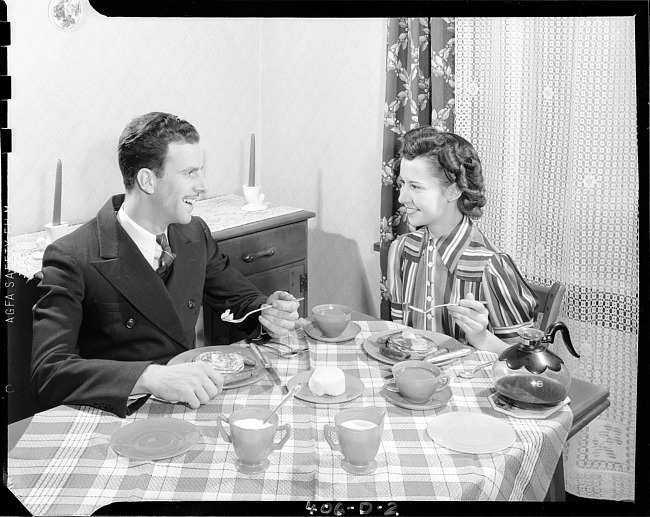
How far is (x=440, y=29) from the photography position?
1.35 metres

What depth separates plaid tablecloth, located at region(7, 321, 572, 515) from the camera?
1.19 metres

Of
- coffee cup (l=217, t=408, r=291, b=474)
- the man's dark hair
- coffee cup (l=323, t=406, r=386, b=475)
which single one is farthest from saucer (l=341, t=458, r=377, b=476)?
the man's dark hair

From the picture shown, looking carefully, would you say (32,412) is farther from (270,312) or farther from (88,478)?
(270,312)

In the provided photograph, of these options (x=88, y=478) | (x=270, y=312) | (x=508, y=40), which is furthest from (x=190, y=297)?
(x=508, y=40)

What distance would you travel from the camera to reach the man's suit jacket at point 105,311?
1344 mm

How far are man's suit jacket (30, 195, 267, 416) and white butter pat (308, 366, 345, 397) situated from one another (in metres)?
0.26

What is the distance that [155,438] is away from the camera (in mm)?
1268

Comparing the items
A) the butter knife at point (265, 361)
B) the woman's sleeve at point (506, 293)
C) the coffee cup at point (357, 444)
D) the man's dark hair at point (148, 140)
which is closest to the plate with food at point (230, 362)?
the butter knife at point (265, 361)

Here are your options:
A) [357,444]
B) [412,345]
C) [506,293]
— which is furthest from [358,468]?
[506,293]

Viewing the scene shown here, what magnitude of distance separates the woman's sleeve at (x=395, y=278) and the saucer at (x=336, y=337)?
0.08 metres

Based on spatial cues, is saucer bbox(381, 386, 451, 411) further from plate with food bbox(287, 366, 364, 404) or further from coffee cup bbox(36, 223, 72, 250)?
coffee cup bbox(36, 223, 72, 250)

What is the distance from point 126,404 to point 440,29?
85 cm

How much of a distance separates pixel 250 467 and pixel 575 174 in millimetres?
750

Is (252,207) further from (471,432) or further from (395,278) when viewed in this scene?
(471,432)
